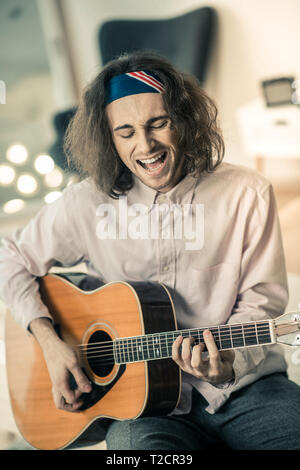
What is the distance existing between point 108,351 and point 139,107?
0.44 metres

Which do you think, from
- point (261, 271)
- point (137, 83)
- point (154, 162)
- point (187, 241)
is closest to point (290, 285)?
point (261, 271)

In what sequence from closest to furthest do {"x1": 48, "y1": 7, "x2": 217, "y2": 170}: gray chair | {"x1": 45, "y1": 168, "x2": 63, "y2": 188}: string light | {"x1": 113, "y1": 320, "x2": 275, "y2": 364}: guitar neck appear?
{"x1": 113, "y1": 320, "x2": 275, "y2": 364}: guitar neck, {"x1": 45, "y1": 168, "x2": 63, "y2": 188}: string light, {"x1": 48, "y1": 7, "x2": 217, "y2": 170}: gray chair

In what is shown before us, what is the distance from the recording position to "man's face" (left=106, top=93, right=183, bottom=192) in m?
0.61

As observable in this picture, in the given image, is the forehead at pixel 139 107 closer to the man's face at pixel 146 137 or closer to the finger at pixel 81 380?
the man's face at pixel 146 137

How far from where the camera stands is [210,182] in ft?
2.24

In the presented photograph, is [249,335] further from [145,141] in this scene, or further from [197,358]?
[145,141]

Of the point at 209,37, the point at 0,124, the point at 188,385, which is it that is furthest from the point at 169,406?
the point at 209,37

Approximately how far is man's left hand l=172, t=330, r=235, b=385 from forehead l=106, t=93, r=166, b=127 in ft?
1.16

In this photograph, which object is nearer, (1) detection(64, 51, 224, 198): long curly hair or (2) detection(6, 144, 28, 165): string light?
(1) detection(64, 51, 224, 198): long curly hair

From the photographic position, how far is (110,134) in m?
0.66

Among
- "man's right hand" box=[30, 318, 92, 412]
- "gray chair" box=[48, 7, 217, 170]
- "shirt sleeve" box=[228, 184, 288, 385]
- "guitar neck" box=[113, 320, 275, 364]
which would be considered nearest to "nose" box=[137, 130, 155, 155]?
"shirt sleeve" box=[228, 184, 288, 385]

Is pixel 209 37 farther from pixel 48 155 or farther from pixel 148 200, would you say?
pixel 148 200

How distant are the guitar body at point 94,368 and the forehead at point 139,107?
293 mm

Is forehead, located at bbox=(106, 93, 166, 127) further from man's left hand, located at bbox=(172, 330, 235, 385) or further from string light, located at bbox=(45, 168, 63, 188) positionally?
man's left hand, located at bbox=(172, 330, 235, 385)
